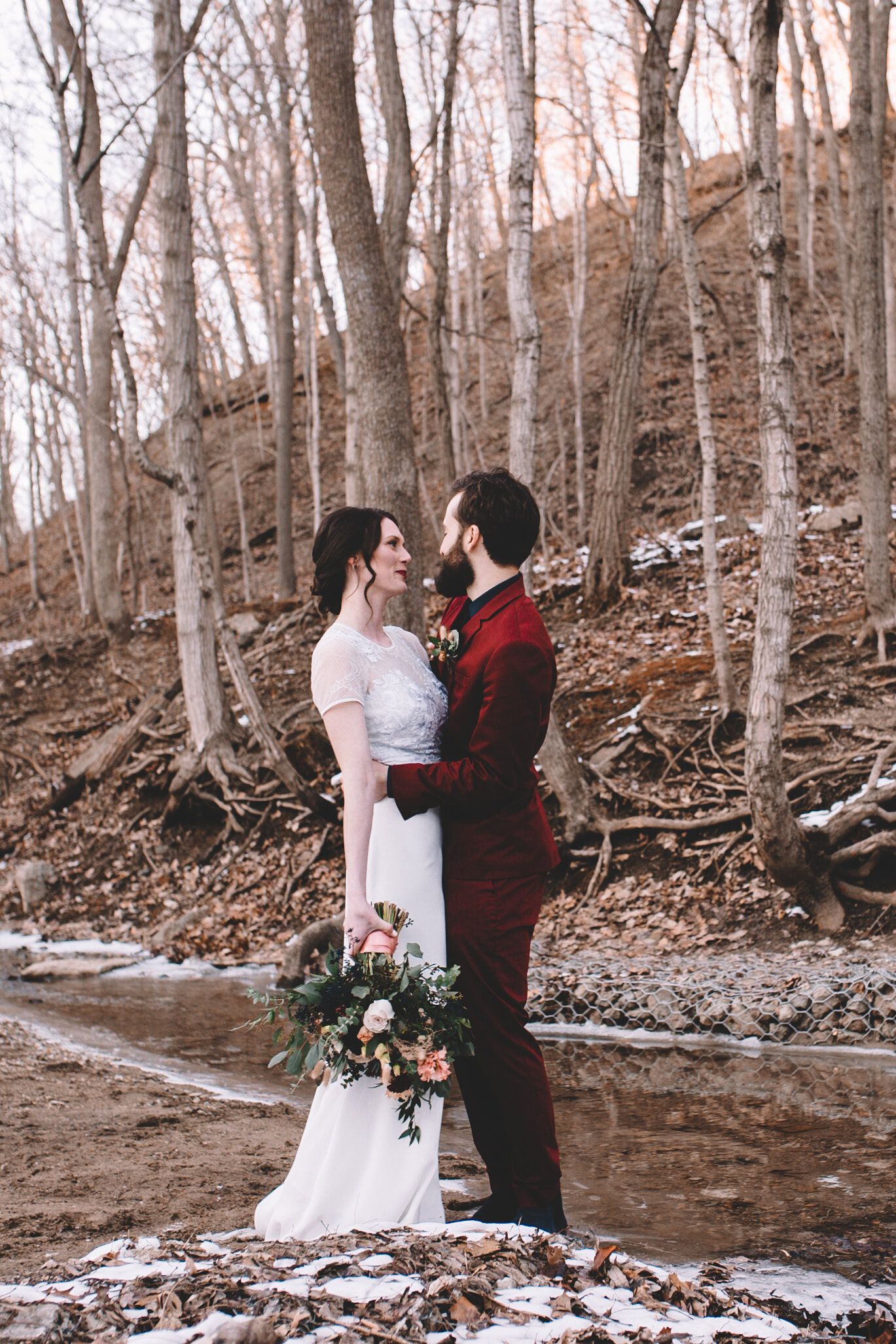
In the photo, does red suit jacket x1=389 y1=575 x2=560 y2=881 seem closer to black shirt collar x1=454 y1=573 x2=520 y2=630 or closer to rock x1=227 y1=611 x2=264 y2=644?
black shirt collar x1=454 y1=573 x2=520 y2=630

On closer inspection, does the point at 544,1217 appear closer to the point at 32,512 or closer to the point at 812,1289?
the point at 812,1289

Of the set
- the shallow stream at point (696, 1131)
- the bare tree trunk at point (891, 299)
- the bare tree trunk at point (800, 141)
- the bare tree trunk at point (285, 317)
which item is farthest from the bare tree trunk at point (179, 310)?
the bare tree trunk at point (800, 141)

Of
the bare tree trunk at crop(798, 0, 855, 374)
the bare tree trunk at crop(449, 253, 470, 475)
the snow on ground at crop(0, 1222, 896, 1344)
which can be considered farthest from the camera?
the bare tree trunk at crop(798, 0, 855, 374)

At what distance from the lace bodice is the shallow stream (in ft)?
5.62

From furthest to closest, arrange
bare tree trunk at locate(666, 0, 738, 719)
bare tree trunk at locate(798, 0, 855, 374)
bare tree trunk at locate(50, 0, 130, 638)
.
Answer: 1. bare tree trunk at locate(50, 0, 130, 638)
2. bare tree trunk at locate(798, 0, 855, 374)
3. bare tree trunk at locate(666, 0, 738, 719)

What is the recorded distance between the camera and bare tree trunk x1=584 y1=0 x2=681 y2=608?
11.1 metres

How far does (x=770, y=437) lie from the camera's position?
17.7 feet

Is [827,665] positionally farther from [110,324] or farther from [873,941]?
[110,324]

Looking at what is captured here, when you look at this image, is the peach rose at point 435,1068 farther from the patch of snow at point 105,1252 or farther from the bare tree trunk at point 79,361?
the bare tree trunk at point 79,361

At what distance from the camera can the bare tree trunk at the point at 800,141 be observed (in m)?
15.6

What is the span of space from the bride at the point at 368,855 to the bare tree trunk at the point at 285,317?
1313 centimetres

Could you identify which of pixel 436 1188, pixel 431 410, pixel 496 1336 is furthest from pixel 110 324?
pixel 431 410

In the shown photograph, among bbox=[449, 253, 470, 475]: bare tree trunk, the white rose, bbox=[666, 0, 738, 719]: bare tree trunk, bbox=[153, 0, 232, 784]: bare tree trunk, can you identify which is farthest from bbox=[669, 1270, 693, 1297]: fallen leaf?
bbox=[449, 253, 470, 475]: bare tree trunk

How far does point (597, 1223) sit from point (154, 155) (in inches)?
424
